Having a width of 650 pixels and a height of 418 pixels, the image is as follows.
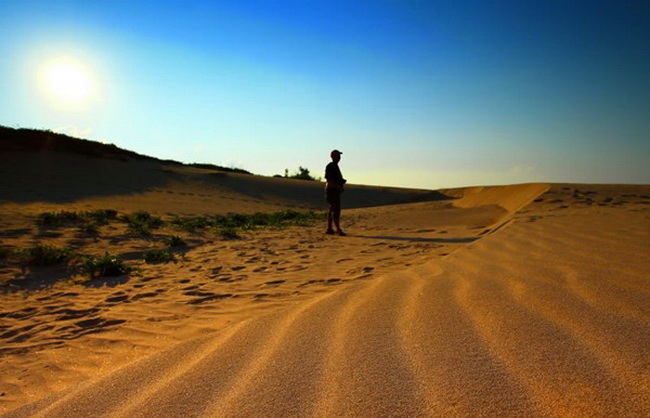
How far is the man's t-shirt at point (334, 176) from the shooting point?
8.23m

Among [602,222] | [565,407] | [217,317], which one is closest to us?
[565,407]

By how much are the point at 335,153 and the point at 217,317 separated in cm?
547

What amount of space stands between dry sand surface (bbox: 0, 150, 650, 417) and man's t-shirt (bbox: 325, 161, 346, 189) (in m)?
2.50

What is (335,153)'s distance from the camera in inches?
319

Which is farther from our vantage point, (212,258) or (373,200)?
(373,200)

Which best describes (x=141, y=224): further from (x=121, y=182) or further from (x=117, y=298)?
(x=121, y=182)

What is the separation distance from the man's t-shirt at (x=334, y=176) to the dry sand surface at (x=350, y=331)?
2.50 metres

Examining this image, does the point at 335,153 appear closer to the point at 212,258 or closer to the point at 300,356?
the point at 212,258

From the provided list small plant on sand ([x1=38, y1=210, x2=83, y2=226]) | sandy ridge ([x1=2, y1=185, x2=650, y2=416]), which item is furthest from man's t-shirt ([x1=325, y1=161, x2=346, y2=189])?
sandy ridge ([x1=2, y1=185, x2=650, y2=416])

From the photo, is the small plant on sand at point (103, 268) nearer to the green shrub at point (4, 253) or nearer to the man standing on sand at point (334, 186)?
the green shrub at point (4, 253)

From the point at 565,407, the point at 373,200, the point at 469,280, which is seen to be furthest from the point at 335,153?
the point at 373,200

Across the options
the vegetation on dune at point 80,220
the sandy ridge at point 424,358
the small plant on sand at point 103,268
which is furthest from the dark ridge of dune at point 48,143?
the sandy ridge at point 424,358

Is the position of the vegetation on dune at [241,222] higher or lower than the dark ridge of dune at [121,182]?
lower

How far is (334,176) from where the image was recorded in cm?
827
